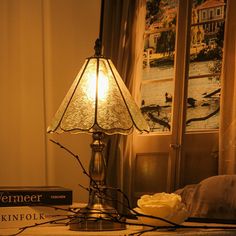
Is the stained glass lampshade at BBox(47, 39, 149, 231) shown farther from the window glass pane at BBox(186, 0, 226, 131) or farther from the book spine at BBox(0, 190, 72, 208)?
the window glass pane at BBox(186, 0, 226, 131)

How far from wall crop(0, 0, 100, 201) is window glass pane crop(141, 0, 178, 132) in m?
0.67

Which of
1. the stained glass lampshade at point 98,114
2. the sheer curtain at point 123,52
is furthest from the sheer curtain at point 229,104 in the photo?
the stained glass lampshade at point 98,114

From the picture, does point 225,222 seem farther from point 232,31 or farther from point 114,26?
point 114,26

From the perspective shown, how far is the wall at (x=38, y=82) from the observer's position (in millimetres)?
2658

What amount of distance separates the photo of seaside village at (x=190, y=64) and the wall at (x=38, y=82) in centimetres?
68

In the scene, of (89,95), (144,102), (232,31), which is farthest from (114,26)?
(89,95)

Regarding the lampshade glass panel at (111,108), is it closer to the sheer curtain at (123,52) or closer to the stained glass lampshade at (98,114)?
the stained glass lampshade at (98,114)

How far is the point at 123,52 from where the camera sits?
3543 millimetres

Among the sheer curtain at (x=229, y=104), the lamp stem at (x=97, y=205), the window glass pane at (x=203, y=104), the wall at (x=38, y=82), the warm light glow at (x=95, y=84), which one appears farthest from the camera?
the window glass pane at (x=203, y=104)

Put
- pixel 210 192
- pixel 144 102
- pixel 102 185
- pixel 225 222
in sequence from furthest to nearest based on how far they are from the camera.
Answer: pixel 144 102, pixel 210 192, pixel 102 185, pixel 225 222

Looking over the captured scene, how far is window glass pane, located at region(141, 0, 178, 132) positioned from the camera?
11.2ft

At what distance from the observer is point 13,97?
2.66 meters

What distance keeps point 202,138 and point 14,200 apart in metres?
1.87

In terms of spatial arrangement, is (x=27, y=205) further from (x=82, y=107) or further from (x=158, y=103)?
(x=158, y=103)
